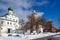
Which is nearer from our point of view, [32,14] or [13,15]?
[32,14]

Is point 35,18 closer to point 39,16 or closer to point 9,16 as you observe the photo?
point 39,16

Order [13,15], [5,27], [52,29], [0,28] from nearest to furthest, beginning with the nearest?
1. [0,28]
2. [5,27]
3. [52,29]
4. [13,15]

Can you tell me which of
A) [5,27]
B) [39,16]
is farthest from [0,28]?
[39,16]

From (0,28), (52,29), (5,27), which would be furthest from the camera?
(52,29)

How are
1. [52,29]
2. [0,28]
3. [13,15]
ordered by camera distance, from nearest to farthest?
1. [0,28]
2. [52,29]
3. [13,15]

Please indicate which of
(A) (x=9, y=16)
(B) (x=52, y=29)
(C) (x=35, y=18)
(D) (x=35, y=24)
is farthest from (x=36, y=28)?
(A) (x=9, y=16)

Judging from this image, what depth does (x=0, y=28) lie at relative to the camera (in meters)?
60.0

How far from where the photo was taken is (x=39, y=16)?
72188 mm

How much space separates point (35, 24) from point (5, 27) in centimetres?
1300

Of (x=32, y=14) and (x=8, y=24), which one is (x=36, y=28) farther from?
(x=8, y=24)

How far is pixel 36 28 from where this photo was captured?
60750mm

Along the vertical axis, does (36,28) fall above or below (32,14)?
below

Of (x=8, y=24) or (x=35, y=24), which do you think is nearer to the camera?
(x=35, y=24)

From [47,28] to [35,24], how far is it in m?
10.3
